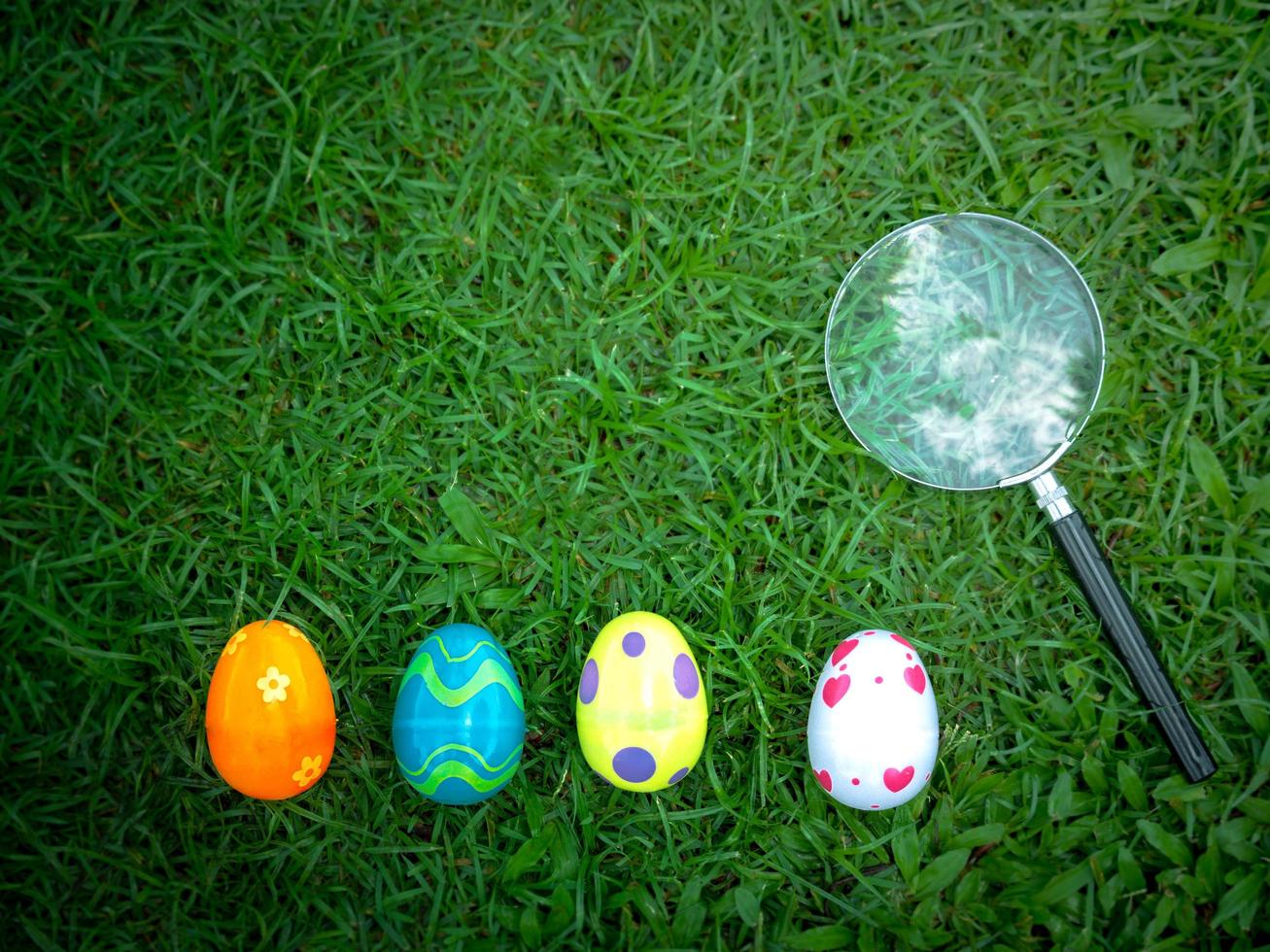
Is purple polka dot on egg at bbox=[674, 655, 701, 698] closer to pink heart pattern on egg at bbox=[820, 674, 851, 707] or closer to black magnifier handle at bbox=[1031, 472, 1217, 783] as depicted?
pink heart pattern on egg at bbox=[820, 674, 851, 707]

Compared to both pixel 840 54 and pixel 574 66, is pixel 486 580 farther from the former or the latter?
pixel 840 54

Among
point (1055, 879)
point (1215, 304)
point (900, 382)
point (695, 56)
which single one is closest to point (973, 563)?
point (900, 382)

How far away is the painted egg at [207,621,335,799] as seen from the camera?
6.08 ft

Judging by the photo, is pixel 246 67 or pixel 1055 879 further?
pixel 246 67

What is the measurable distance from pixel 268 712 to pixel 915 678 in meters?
1.42

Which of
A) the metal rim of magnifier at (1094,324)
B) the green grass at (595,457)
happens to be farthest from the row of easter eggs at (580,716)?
the metal rim of magnifier at (1094,324)

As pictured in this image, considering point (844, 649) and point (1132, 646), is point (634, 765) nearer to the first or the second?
point (844, 649)

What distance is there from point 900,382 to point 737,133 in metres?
0.78

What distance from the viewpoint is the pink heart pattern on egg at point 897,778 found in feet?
6.12

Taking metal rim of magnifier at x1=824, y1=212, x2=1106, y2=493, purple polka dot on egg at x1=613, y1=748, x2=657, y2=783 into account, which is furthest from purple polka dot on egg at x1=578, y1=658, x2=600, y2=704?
metal rim of magnifier at x1=824, y1=212, x2=1106, y2=493

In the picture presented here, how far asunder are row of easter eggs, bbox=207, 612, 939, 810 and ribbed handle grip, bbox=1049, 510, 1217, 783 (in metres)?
0.49

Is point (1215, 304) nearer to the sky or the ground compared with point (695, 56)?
nearer to the ground

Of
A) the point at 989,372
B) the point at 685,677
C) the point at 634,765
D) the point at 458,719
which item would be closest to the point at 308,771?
the point at 458,719

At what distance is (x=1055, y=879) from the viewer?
204 cm
